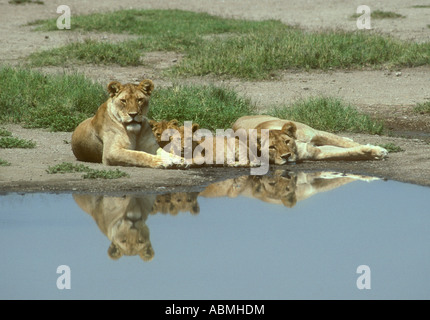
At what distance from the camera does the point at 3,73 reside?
13.3 m

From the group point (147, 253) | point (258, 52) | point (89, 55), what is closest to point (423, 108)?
point (258, 52)

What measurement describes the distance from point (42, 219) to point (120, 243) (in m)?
0.92

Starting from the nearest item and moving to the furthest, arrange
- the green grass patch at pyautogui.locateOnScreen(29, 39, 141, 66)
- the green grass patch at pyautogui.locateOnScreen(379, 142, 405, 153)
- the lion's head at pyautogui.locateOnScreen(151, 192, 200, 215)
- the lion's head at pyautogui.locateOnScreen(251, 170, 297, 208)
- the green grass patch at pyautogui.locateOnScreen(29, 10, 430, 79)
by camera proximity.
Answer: the lion's head at pyautogui.locateOnScreen(151, 192, 200, 215), the lion's head at pyautogui.locateOnScreen(251, 170, 297, 208), the green grass patch at pyautogui.locateOnScreen(379, 142, 405, 153), the green grass patch at pyautogui.locateOnScreen(29, 10, 430, 79), the green grass patch at pyautogui.locateOnScreen(29, 39, 141, 66)

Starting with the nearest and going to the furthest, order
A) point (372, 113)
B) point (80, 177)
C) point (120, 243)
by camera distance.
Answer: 1. point (120, 243)
2. point (80, 177)
3. point (372, 113)

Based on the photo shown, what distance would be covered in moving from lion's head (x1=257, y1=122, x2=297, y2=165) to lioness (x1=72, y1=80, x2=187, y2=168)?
2.66 feet

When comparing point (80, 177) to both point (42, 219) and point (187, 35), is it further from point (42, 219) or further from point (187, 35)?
point (187, 35)

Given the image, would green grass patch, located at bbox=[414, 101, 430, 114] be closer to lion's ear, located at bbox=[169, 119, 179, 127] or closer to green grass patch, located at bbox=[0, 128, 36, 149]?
lion's ear, located at bbox=[169, 119, 179, 127]

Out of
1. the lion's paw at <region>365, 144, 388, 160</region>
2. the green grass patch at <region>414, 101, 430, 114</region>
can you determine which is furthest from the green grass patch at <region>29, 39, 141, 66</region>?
the lion's paw at <region>365, 144, 388, 160</region>

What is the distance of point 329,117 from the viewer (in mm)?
11500

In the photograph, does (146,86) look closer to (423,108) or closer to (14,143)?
(14,143)

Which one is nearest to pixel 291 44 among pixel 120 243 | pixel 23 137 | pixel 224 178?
pixel 23 137

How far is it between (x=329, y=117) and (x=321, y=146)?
1531mm

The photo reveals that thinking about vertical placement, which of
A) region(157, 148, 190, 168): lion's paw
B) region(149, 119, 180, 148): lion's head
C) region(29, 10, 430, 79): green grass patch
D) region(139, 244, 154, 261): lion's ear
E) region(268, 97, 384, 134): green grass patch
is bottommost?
region(139, 244, 154, 261): lion's ear

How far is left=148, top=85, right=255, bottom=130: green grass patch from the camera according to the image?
37.6ft
